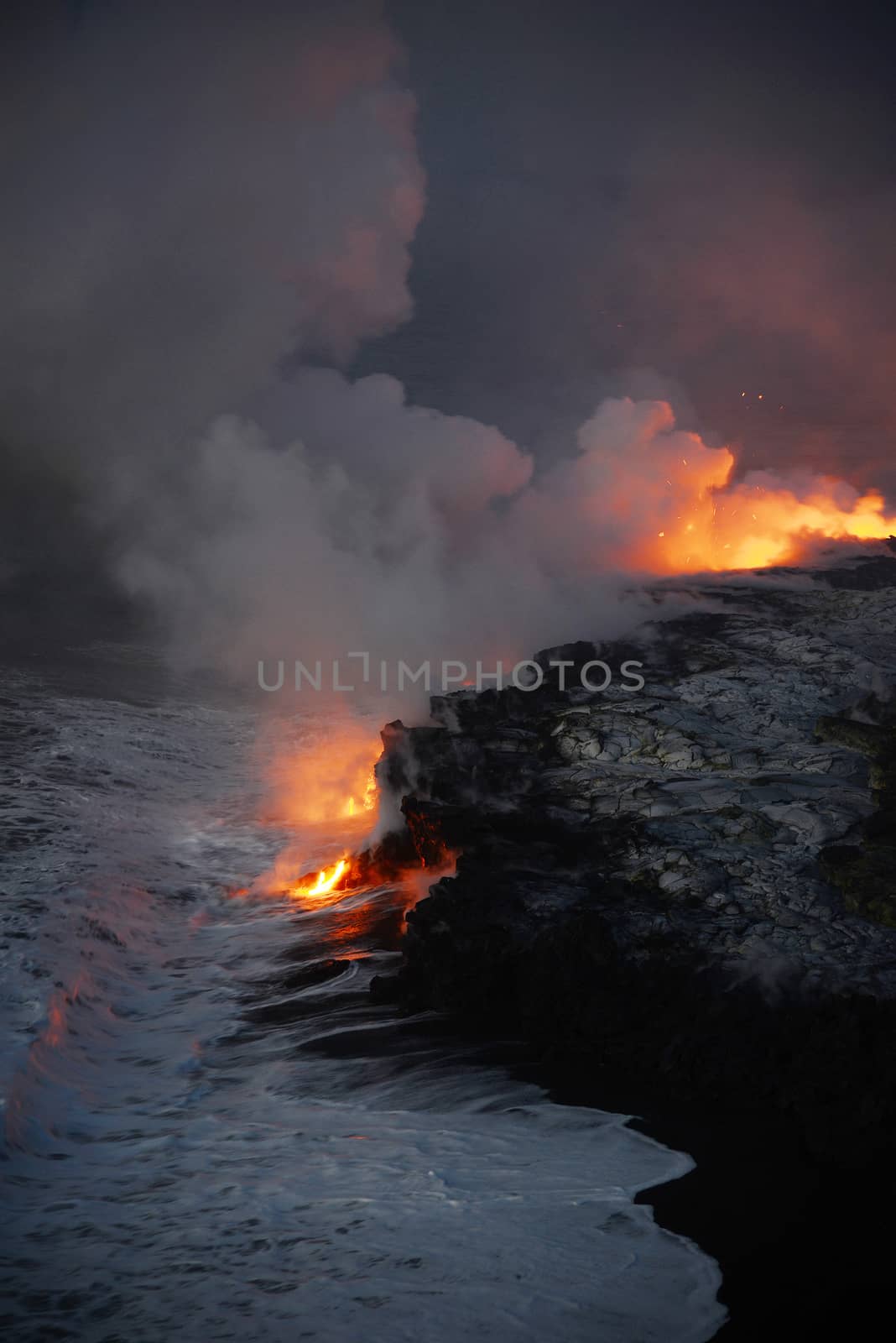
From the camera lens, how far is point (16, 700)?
139 feet

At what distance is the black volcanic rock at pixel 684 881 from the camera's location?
40.5 feet

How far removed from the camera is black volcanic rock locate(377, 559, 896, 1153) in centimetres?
1234

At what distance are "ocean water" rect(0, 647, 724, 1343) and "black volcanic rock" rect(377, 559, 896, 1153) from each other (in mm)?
1528

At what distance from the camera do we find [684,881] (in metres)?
16.3

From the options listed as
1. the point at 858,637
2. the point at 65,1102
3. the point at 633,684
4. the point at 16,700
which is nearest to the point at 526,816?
the point at 633,684

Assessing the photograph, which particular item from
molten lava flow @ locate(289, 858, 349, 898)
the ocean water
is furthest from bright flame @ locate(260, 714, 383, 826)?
the ocean water

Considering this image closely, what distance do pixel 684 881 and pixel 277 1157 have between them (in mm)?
8376

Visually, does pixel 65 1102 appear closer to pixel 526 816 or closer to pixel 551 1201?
pixel 551 1201

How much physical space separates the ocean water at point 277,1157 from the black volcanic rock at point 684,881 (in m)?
1.53

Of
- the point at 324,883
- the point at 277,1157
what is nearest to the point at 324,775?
the point at 324,883

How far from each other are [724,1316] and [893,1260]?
1952 millimetres

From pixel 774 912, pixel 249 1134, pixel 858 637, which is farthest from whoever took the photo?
pixel 858 637

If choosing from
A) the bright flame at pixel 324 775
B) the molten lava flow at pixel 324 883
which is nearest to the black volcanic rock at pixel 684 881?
the molten lava flow at pixel 324 883

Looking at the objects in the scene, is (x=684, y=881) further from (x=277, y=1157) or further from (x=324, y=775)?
(x=324, y=775)
